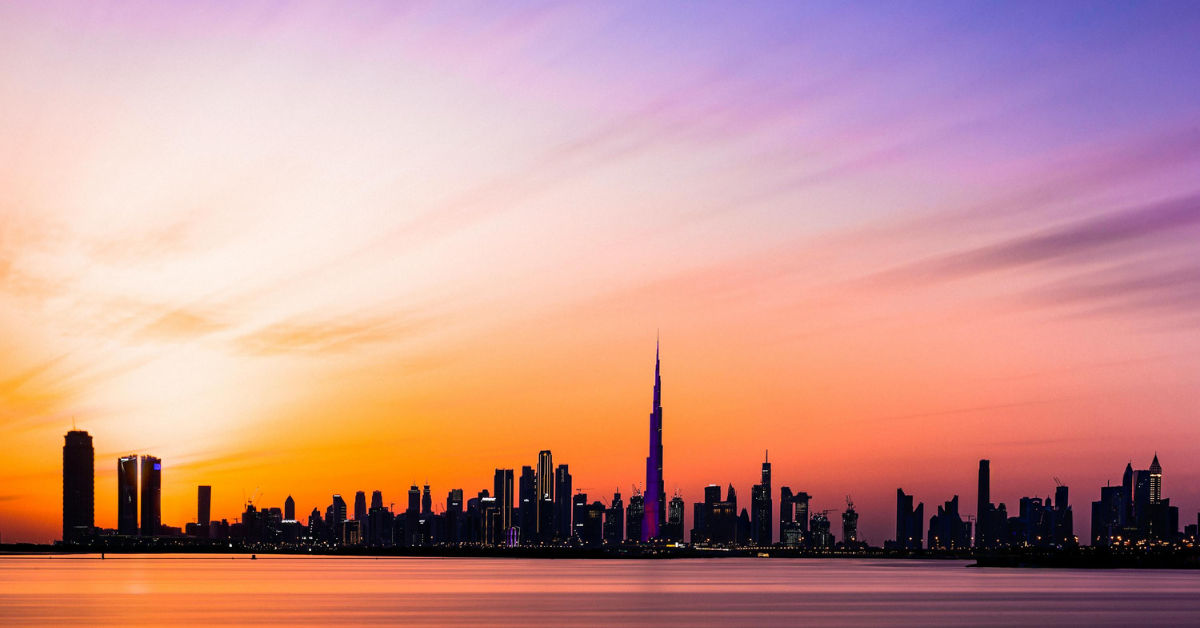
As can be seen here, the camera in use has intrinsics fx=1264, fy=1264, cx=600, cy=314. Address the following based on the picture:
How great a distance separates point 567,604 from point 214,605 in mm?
32518

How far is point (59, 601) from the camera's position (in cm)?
12225

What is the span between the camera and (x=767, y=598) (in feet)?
446

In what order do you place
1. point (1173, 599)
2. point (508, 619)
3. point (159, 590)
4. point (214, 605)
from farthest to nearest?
point (159, 590) → point (1173, 599) → point (214, 605) → point (508, 619)

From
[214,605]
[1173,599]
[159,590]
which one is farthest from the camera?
[159,590]

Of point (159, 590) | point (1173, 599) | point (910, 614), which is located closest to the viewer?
point (910, 614)

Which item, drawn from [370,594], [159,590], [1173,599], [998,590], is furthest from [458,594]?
[1173,599]

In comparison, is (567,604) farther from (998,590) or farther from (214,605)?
(998,590)

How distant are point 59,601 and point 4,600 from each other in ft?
18.3

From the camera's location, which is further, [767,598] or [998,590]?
[998,590]

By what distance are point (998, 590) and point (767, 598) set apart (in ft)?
126

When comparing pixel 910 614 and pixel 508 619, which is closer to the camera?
pixel 508 619

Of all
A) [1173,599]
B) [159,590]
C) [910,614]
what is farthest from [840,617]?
[159,590]

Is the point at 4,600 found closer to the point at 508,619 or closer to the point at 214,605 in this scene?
the point at 214,605

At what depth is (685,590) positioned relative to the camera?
15788cm
